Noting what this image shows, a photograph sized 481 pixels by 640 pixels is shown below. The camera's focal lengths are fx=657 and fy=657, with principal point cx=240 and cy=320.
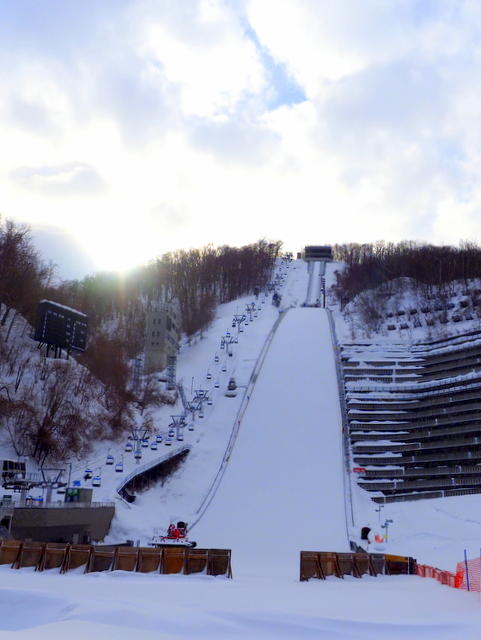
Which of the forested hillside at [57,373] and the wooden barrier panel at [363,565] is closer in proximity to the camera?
the wooden barrier panel at [363,565]

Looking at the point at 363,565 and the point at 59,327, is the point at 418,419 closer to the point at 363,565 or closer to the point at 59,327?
the point at 59,327

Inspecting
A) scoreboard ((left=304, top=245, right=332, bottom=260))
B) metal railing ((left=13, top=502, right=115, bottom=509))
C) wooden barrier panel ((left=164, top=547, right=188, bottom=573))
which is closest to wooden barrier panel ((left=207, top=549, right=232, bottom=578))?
wooden barrier panel ((left=164, top=547, right=188, bottom=573))

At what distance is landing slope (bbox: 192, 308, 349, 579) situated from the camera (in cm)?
3016

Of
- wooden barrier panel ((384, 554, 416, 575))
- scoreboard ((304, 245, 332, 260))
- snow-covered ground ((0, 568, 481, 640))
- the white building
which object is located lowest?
snow-covered ground ((0, 568, 481, 640))

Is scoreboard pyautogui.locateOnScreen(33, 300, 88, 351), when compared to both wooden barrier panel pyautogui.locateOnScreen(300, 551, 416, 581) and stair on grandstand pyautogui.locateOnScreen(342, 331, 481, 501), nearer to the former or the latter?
stair on grandstand pyautogui.locateOnScreen(342, 331, 481, 501)

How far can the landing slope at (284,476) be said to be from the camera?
3016cm

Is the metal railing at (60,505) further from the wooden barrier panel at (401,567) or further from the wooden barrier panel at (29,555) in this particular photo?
the wooden barrier panel at (401,567)

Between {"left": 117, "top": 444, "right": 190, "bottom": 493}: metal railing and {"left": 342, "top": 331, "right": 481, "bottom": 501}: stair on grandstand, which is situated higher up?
{"left": 342, "top": 331, "right": 481, "bottom": 501}: stair on grandstand

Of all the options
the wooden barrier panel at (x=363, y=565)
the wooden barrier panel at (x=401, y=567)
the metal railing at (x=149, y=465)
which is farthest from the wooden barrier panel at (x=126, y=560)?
the metal railing at (x=149, y=465)

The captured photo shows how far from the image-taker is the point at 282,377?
59688 mm

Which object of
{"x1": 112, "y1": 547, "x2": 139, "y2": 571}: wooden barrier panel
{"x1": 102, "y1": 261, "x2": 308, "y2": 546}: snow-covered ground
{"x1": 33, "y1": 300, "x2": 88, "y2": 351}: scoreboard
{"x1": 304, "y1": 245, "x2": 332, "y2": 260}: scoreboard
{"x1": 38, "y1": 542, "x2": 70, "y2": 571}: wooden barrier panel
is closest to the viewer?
{"x1": 38, "y1": 542, "x2": 70, "y2": 571}: wooden barrier panel

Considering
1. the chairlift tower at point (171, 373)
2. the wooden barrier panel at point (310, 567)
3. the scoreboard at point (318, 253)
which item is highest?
the scoreboard at point (318, 253)

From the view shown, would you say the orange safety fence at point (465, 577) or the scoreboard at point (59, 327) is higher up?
the scoreboard at point (59, 327)

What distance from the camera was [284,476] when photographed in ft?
132
